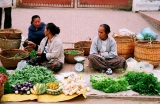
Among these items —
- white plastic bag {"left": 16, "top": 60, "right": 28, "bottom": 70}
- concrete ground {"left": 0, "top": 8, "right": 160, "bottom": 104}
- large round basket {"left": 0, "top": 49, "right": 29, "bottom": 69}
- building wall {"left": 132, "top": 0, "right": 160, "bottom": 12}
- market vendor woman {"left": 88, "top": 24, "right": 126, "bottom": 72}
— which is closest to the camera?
white plastic bag {"left": 16, "top": 60, "right": 28, "bottom": 70}

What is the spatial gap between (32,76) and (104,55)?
162 cm

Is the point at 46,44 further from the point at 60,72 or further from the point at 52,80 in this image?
the point at 52,80

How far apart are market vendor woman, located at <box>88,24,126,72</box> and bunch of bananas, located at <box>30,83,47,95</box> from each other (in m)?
1.49

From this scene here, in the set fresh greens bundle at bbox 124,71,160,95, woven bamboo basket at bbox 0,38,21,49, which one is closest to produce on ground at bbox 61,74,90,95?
fresh greens bundle at bbox 124,71,160,95

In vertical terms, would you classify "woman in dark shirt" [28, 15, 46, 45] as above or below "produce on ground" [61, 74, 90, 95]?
above

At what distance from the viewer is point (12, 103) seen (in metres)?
5.56

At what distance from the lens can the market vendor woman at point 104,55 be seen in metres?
6.94

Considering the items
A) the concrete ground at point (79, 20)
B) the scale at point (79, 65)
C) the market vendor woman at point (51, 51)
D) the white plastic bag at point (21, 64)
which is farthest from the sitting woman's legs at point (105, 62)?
the concrete ground at point (79, 20)

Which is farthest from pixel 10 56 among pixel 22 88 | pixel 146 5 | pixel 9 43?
pixel 146 5

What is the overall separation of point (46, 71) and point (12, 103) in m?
0.96

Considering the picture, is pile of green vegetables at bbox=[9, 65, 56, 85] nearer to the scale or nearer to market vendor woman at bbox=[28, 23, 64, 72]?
market vendor woman at bbox=[28, 23, 64, 72]

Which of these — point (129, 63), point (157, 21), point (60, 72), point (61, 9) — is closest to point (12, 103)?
point (60, 72)

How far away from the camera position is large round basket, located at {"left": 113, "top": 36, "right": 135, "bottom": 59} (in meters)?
7.79

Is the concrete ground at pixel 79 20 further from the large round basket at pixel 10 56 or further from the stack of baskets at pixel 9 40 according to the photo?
the large round basket at pixel 10 56
